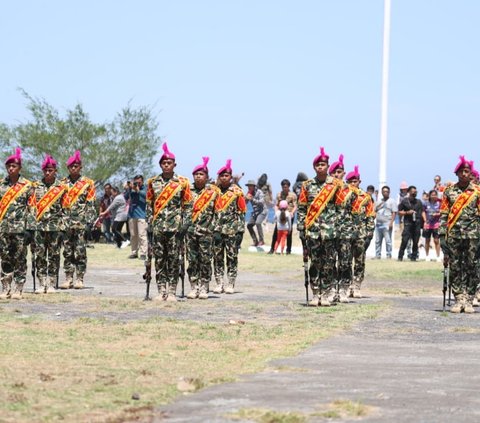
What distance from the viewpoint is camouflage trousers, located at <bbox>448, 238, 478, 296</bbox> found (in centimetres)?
1798

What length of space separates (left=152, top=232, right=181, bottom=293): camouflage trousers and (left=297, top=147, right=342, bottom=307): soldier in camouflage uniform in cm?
202

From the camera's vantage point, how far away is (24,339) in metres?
13.8

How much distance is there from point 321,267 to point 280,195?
17.5 metres

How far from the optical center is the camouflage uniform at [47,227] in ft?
67.5

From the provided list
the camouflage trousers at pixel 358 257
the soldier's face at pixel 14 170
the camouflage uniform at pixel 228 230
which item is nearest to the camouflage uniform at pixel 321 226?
the camouflage trousers at pixel 358 257

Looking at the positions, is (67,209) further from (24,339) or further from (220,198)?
(24,339)

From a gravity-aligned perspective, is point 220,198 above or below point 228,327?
above

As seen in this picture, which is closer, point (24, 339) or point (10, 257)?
point (24, 339)

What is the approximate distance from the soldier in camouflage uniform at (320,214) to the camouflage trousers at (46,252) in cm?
465

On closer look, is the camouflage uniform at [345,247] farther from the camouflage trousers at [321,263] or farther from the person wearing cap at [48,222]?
the person wearing cap at [48,222]

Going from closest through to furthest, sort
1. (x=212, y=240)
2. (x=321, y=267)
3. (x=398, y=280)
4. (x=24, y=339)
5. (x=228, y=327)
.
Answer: (x=24, y=339) → (x=228, y=327) → (x=321, y=267) → (x=212, y=240) → (x=398, y=280)

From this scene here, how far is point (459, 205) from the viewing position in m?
17.9

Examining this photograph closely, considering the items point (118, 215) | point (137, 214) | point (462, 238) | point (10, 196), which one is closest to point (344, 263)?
point (462, 238)

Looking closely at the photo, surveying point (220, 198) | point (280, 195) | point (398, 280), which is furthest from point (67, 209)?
point (280, 195)
